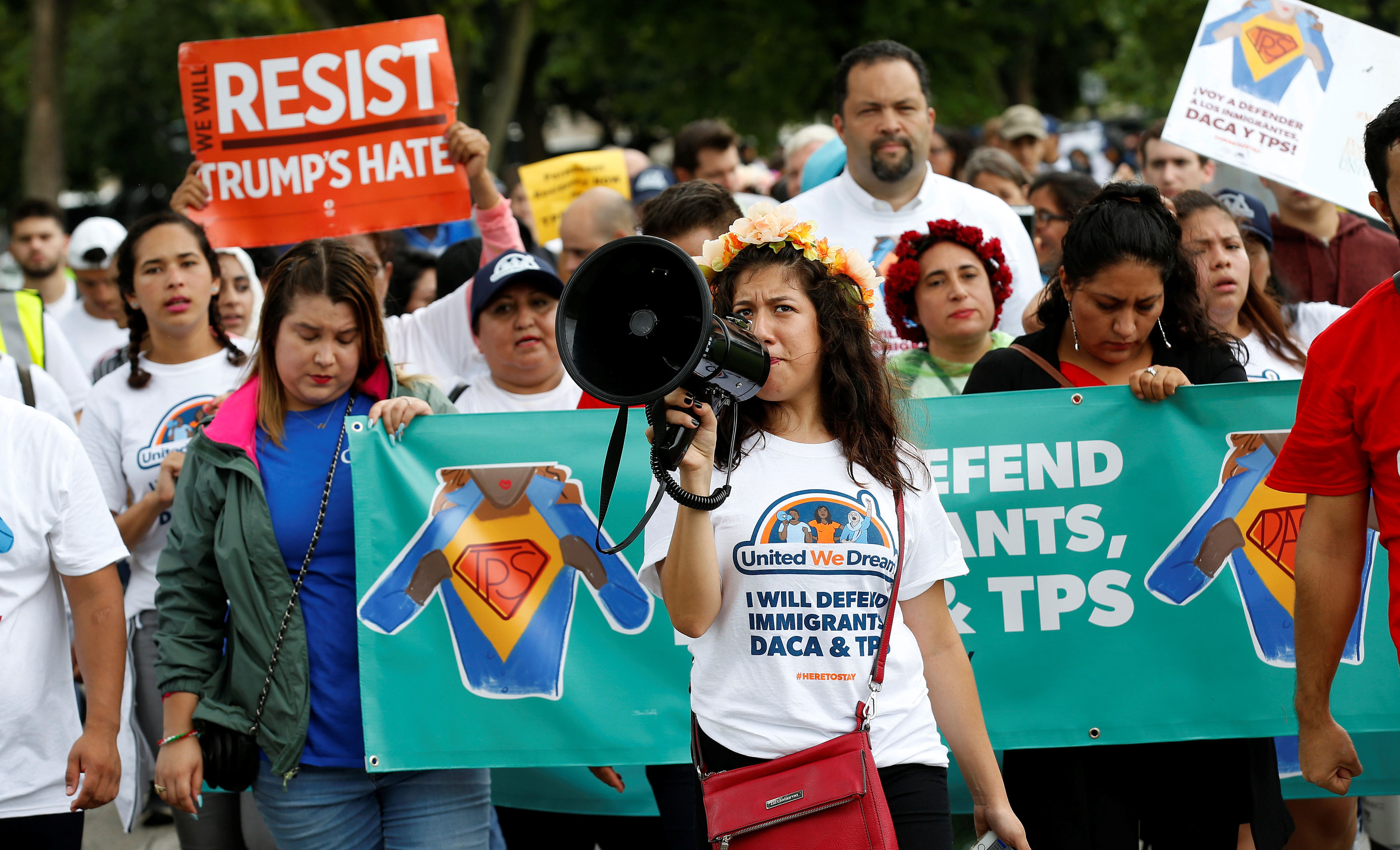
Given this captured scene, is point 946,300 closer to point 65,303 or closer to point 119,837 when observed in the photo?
point 119,837

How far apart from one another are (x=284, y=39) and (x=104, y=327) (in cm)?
330

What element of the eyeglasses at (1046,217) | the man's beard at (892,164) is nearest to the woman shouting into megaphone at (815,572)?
the man's beard at (892,164)

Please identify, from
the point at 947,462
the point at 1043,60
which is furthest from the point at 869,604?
the point at 1043,60

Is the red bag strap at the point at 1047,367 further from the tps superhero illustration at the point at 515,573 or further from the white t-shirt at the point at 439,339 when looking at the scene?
the white t-shirt at the point at 439,339

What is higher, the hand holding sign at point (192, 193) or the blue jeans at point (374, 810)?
the hand holding sign at point (192, 193)

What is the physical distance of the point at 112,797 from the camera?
3215 mm

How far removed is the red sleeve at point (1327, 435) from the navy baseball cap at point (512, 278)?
2282 mm

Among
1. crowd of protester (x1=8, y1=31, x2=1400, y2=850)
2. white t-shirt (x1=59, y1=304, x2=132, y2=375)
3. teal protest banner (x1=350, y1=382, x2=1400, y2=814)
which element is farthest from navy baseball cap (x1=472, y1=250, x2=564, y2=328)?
white t-shirt (x1=59, y1=304, x2=132, y2=375)

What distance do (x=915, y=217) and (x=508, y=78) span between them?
1437 cm

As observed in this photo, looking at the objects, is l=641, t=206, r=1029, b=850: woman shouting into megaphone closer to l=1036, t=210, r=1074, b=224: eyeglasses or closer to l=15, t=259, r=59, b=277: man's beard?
l=1036, t=210, r=1074, b=224: eyeglasses

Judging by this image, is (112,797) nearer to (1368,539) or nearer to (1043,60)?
(1368,539)

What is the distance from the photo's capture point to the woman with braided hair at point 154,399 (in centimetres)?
424

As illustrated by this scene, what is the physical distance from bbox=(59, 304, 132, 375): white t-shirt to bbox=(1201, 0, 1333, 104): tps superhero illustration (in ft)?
18.1

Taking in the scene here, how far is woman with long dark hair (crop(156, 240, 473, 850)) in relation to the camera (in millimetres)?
3205
